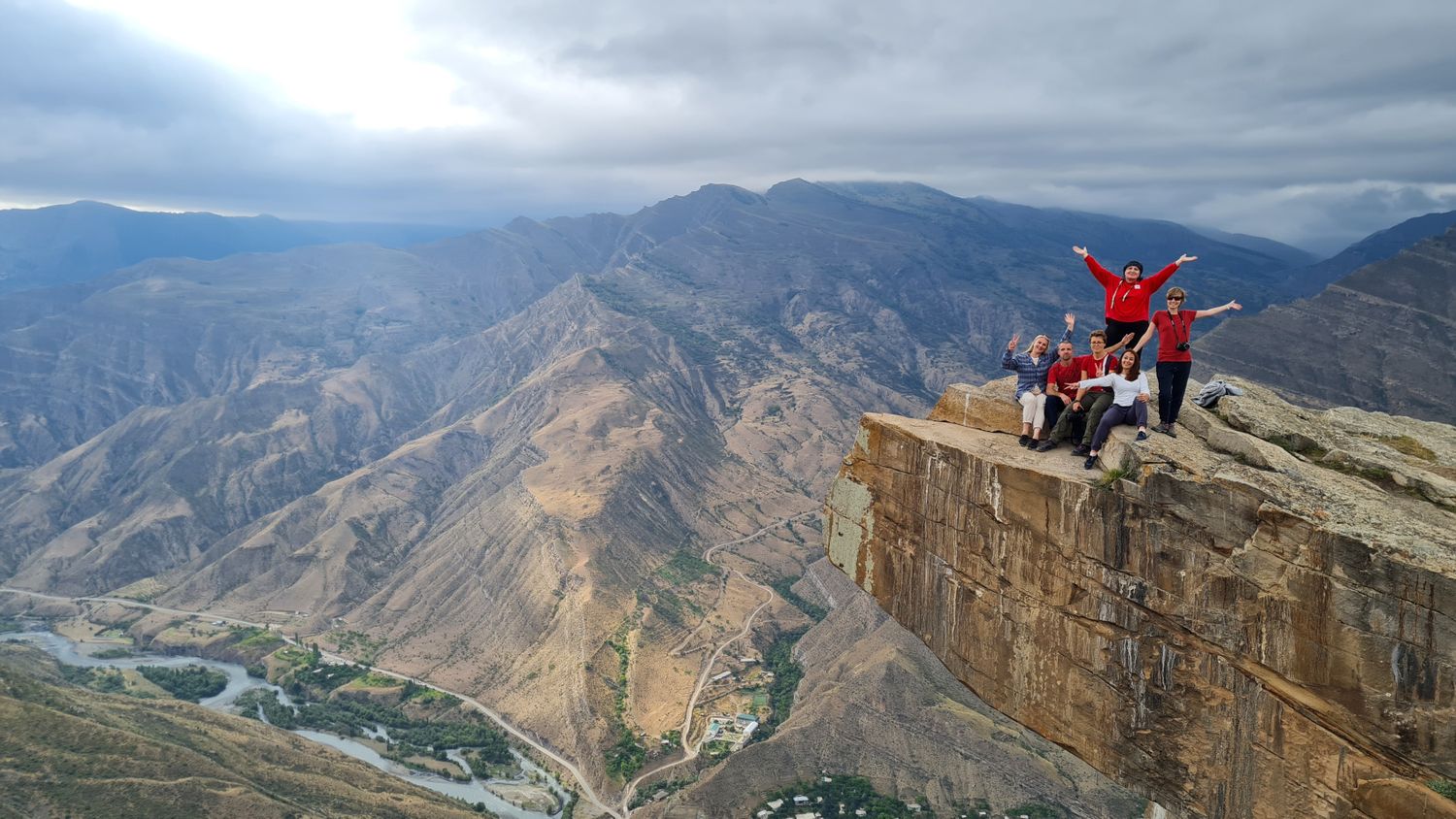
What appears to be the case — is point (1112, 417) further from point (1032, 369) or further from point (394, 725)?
point (394, 725)

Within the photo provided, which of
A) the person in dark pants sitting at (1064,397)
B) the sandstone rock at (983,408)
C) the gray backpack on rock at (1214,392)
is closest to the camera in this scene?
the gray backpack on rock at (1214,392)

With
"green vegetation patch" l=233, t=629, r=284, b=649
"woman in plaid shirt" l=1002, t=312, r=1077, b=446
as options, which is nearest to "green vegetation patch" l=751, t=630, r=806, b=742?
"woman in plaid shirt" l=1002, t=312, r=1077, b=446

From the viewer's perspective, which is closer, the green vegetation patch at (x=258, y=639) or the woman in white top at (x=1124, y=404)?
the woman in white top at (x=1124, y=404)

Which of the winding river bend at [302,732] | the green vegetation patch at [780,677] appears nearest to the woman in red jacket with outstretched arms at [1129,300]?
the green vegetation patch at [780,677]

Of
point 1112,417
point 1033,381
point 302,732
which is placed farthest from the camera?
point 302,732

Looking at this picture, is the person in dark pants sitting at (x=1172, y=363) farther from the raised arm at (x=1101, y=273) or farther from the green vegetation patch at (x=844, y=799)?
the green vegetation patch at (x=844, y=799)

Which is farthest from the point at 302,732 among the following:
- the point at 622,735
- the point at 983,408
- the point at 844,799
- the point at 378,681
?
the point at 983,408
